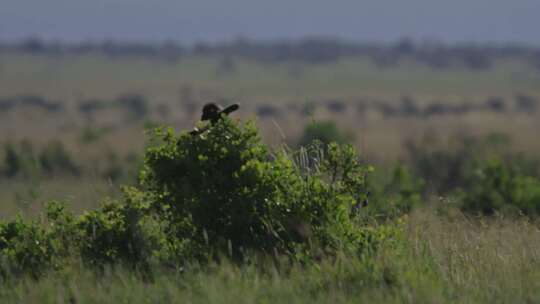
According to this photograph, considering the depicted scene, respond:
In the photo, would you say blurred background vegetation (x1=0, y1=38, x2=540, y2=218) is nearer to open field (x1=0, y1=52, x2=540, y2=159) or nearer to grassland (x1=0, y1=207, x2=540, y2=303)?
open field (x1=0, y1=52, x2=540, y2=159)

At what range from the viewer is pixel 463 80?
411ft

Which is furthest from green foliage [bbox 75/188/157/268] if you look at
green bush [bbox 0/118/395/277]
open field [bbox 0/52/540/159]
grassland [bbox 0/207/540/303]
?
open field [bbox 0/52/540/159]

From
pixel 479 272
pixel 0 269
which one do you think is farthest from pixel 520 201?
pixel 0 269

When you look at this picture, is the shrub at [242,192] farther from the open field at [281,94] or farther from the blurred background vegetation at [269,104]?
the open field at [281,94]

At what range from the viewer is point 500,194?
14.4m

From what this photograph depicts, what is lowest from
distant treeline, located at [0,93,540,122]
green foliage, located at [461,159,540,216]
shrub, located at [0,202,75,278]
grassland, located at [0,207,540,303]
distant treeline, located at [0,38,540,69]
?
distant treeline, located at [0,93,540,122]

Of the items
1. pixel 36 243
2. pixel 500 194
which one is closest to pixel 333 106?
pixel 500 194

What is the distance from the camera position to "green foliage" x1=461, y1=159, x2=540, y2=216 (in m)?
13.5

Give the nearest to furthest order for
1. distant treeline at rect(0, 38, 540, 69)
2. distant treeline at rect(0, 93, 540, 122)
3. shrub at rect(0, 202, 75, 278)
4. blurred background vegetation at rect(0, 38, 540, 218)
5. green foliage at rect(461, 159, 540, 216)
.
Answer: shrub at rect(0, 202, 75, 278) → green foliage at rect(461, 159, 540, 216) → blurred background vegetation at rect(0, 38, 540, 218) → distant treeline at rect(0, 93, 540, 122) → distant treeline at rect(0, 38, 540, 69)

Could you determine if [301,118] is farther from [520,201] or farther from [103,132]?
[520,201]

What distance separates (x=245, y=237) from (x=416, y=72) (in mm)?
140092

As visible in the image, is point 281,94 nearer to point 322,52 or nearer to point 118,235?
point 322,52

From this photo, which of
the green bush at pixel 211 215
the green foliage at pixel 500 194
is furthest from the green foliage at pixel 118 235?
the green foliage at pixel 500 194

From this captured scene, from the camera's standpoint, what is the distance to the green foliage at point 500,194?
13.5 metres
